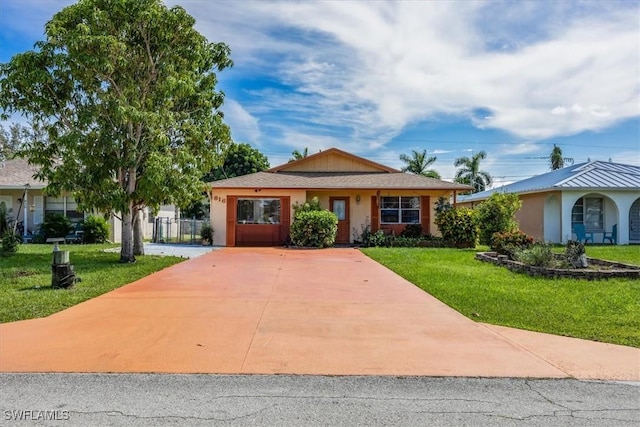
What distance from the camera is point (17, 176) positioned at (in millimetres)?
20938

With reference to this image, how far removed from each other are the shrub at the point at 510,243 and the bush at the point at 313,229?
6.75 m

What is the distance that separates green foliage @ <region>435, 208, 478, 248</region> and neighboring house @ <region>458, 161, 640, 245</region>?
8.45 ft

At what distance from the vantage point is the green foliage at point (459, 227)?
18.3m

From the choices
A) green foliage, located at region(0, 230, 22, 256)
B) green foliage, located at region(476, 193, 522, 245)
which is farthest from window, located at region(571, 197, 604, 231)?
green foliage, located at region(0, 230, 22, 256)

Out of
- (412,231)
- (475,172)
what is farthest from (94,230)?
(475,172)

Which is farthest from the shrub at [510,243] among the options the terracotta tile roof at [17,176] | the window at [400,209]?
the terracotta tile roof at [17,176]

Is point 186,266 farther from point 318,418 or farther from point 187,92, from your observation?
point 318,418

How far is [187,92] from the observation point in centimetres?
1183

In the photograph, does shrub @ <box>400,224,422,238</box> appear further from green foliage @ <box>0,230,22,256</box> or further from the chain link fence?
green foliage @ <box>0,230,22,256</box>

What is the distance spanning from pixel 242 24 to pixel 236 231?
9385 millimetres

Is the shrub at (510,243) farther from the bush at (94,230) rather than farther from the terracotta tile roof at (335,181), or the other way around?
the bush at (94,230)

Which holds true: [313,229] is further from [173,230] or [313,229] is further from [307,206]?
[173,230]

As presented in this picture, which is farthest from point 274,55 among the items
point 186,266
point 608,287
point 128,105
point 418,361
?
point 418,361

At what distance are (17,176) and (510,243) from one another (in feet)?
71.1
